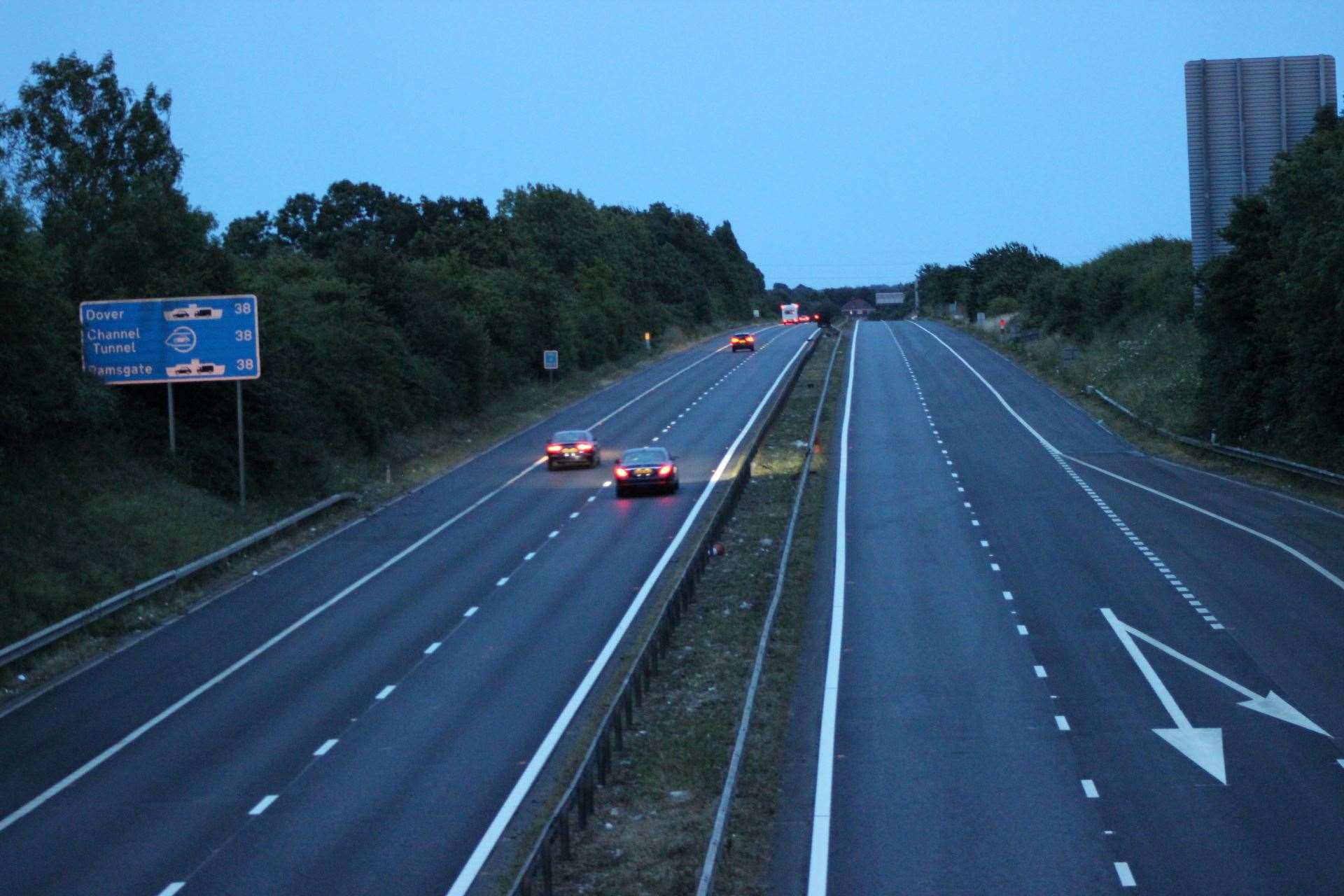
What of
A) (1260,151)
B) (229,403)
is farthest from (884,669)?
(1260,151)

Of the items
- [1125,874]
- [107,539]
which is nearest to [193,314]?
[107,539]

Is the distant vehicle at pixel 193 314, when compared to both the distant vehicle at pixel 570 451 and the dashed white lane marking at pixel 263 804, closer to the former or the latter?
the distant vehicle at pixel 570 451

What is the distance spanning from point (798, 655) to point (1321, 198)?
88.7 ft

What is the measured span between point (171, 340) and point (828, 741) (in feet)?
76.2

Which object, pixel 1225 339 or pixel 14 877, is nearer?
pixel 14 877

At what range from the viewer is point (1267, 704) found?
17047mm

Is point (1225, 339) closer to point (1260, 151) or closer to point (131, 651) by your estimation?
point (1260, 151)

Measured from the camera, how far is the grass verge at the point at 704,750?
1227 centimetres

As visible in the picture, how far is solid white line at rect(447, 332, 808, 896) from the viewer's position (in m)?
12.7

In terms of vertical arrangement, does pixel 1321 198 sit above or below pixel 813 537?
above

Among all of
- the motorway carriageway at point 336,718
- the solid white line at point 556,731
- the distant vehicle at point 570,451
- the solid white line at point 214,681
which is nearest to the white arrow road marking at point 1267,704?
the solid white line at point 556,731

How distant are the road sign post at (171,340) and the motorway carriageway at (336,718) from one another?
16.2ft

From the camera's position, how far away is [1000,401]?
2388 inches

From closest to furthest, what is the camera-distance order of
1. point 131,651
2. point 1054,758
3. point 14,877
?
point 14,877
point 1054,758
point 131,651
